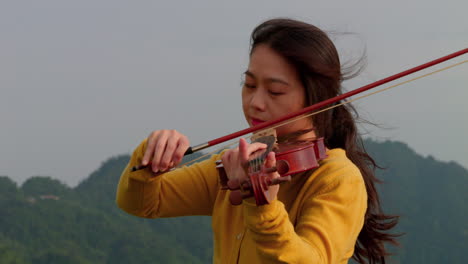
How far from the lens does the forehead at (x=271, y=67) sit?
2.20 meters

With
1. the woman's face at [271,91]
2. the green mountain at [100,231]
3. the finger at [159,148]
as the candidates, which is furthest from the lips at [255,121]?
the green mountain at [100,231]

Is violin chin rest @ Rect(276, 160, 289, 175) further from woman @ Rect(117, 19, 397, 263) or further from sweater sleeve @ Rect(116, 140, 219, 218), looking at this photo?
sweater sleeve @ Rect(116, 140, 219, 218)

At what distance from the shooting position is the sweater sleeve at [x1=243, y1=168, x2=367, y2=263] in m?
1.72

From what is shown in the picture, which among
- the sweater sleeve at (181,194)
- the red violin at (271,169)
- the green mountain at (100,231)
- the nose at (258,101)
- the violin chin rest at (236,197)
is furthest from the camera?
the green mountain at (100,231)

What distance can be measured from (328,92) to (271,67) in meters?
0.24

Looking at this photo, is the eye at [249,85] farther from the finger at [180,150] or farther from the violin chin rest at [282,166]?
Result: the violin chin rest at [282,166]

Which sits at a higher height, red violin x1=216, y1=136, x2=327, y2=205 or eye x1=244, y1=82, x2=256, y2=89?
eye x1=244, y1=82, x2=256, y2=89

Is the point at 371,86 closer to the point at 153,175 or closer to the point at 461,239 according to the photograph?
the point at 153,175

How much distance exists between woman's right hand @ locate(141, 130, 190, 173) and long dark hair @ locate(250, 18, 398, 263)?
466mm

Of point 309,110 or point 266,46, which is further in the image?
→ point 266,46

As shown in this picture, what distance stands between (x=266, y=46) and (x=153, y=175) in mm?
551

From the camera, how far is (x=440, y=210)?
18.8m

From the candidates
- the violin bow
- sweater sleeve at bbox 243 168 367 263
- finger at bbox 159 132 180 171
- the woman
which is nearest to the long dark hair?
the woman

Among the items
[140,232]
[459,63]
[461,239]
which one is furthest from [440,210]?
[459,63]
